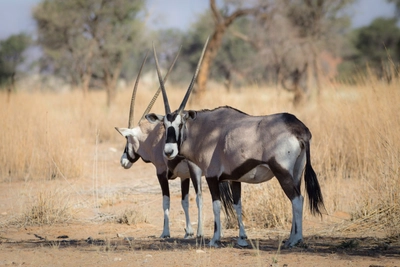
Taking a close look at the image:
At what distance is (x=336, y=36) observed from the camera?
25.9 metres

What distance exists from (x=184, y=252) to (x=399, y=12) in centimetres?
2649

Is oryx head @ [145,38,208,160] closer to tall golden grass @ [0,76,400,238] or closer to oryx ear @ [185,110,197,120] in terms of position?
oryx ear @ [185,110,197,120]

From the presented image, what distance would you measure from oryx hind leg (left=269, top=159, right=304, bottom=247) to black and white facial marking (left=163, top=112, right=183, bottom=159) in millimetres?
896

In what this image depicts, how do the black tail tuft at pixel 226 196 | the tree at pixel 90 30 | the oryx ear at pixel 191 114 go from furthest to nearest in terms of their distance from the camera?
the tree at pixel 90 30 < the black tail tuft at pixel 226 196 < the oryx ear at pixel 191 114

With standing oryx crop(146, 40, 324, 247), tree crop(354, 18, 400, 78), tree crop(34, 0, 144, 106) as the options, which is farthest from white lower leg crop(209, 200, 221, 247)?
tree crop(354, 18, 400, 78)

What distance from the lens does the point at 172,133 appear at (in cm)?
563

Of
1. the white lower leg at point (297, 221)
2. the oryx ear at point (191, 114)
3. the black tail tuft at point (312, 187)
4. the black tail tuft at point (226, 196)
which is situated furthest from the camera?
the black tail tuft at point (226, 196)

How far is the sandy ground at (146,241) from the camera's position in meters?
4.92

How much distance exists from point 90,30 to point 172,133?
63.4ft

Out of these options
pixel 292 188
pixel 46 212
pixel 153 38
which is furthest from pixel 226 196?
pixel 153 38

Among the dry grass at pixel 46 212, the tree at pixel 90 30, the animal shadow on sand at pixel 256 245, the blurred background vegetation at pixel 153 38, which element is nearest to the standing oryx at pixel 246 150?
the animal shadow on sand at pixel 256 245

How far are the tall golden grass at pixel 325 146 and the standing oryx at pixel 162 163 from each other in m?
0.66

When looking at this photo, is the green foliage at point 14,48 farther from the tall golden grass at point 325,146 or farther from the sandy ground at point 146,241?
the sandy ground at point 146,241

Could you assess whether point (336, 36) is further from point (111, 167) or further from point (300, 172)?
point (300, 172)
